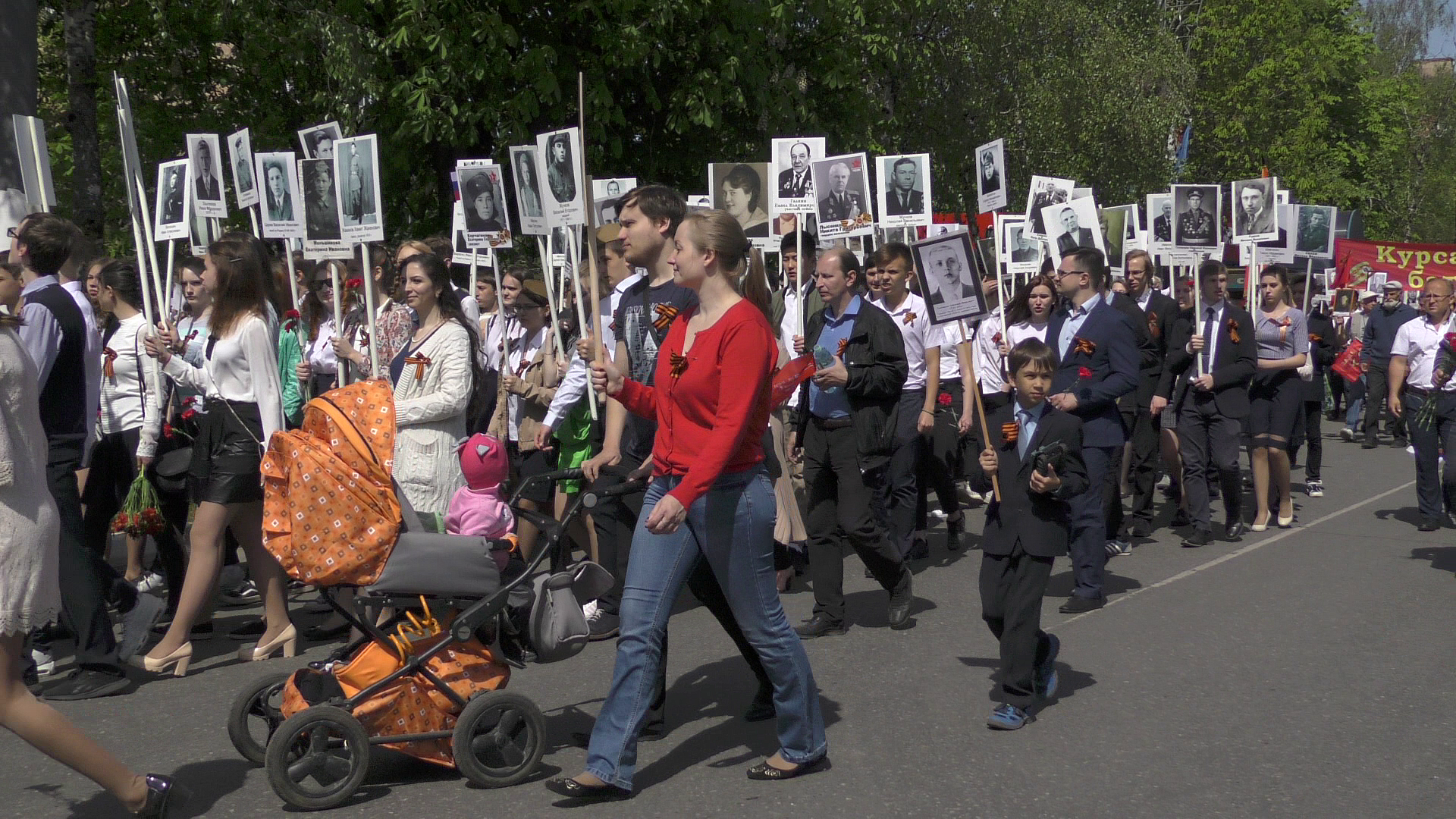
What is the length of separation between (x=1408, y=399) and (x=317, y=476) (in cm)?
938

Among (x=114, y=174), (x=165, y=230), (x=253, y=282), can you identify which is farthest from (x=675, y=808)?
(x=114, y=174)

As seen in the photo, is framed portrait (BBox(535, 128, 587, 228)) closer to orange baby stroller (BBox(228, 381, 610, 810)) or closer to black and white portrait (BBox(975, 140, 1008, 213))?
orange baby stroller (BBox(228, 381, 610, 810))

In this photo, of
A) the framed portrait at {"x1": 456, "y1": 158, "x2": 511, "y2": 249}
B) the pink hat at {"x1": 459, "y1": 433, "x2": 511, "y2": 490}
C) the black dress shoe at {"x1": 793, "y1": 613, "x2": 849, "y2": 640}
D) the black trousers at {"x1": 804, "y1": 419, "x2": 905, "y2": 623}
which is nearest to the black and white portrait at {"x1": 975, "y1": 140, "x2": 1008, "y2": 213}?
the framed portrait at {"x1": 456, "y1": 158, "x2": 511, "y2": 249}

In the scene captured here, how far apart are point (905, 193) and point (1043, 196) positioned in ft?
6.12

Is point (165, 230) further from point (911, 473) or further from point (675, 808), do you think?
point (675, 808)

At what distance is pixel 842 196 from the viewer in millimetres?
11352

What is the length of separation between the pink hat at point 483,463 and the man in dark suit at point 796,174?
6.20m

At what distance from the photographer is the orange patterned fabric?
502 centimetres

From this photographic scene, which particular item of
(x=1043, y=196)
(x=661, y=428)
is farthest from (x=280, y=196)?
(x=1043, y=196)

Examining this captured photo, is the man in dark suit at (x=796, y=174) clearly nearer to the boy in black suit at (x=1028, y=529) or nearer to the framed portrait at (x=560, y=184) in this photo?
the framed portrait at (x=560, y=184)

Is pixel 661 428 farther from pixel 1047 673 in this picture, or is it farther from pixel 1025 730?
pixel 1047 673

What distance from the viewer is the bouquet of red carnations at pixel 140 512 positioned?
23.2ft

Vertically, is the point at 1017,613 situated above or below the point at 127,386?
below

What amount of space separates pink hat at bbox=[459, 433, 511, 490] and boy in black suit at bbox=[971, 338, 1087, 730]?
1996mm
